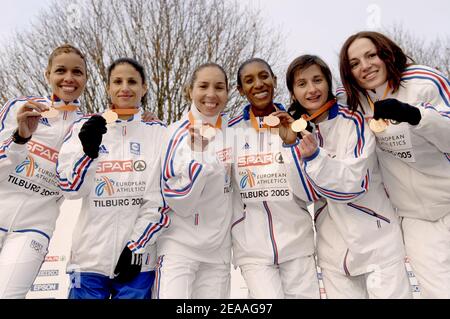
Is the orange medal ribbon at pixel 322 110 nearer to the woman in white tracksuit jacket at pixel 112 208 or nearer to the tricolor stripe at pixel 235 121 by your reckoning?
the tricolor stripe at pixel 235 121

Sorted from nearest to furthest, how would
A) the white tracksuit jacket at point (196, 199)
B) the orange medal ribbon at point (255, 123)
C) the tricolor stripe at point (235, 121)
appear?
1. the white tracksuit jacket at point (196, 199)
2. the orange medal ribbon at point (255, 123)
3. the tricolor stripe at point (235, 121)

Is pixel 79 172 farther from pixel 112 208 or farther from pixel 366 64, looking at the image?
pixel 366 64

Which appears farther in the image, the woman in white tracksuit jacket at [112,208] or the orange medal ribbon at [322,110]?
the orange medal ribbon at [322,110]

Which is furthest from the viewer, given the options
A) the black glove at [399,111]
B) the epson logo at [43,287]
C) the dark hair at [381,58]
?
the epson logo at [43,287]

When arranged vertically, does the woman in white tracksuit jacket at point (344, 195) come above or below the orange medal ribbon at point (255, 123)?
below

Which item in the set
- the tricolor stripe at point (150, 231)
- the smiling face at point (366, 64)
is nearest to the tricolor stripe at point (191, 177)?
the tricolor stripe at point (150, 231)

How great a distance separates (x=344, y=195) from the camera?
2.40m

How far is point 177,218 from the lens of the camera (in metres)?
→ 2.72

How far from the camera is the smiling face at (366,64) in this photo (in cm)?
261

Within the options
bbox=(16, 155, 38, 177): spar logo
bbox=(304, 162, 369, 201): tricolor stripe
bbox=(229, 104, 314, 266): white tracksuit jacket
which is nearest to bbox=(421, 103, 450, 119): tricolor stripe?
bbox=(304, 162, 369, 201): tricolor stripe

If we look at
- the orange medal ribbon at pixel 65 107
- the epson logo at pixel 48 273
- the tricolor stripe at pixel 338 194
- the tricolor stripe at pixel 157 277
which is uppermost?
the orange medal ribbon at pixel 65 107

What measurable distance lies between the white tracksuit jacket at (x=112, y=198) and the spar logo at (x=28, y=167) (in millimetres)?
261
